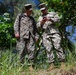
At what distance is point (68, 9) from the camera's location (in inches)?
358

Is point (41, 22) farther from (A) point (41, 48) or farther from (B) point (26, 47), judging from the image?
(A) point (41, 48)


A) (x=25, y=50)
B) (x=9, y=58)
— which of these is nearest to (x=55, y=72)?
(x=9, y=58)

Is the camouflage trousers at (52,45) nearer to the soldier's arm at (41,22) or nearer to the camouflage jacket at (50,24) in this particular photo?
the camouflage jacket at (50,24)

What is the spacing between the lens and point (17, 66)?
529cm

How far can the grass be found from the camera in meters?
4.94

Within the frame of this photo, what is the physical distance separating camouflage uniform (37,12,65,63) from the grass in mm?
260

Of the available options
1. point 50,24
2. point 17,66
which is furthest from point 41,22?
point 17,66

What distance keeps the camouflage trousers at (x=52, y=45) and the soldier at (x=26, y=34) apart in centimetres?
23

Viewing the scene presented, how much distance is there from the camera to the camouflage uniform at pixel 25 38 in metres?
7.02

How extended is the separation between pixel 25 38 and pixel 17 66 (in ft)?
5.92

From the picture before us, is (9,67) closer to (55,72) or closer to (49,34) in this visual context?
(55,72)

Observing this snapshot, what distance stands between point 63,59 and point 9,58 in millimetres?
1988

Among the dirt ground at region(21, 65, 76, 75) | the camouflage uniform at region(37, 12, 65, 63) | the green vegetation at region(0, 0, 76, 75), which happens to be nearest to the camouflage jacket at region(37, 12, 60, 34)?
the camouflage uniform at region(37, 12, 65, 63)

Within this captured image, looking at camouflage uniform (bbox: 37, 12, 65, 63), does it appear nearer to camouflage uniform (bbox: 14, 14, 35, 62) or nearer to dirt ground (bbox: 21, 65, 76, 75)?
camouflage uniform (bbox: 14, 14, 35, 62)
